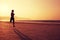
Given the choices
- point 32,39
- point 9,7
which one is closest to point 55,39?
point 32,39

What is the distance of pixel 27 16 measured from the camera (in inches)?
556

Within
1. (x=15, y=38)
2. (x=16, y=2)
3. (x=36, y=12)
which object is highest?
(x=16, y=2)

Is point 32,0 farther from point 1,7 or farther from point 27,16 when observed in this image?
point 1,7

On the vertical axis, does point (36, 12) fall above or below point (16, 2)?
below

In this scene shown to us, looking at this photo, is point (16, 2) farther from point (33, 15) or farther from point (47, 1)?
point (47, 1)

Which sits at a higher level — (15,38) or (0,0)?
(0,0)

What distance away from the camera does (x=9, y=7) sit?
45.7ft

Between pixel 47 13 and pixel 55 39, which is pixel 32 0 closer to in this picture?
pixel 47 13

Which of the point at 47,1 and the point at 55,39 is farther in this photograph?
the point at 47,1

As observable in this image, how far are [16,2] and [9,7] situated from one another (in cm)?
88

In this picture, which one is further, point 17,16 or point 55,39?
point 17,16

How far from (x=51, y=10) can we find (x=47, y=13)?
51 centimetres

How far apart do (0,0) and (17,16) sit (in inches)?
91.5

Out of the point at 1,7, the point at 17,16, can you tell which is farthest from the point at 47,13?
the point at 1,7
